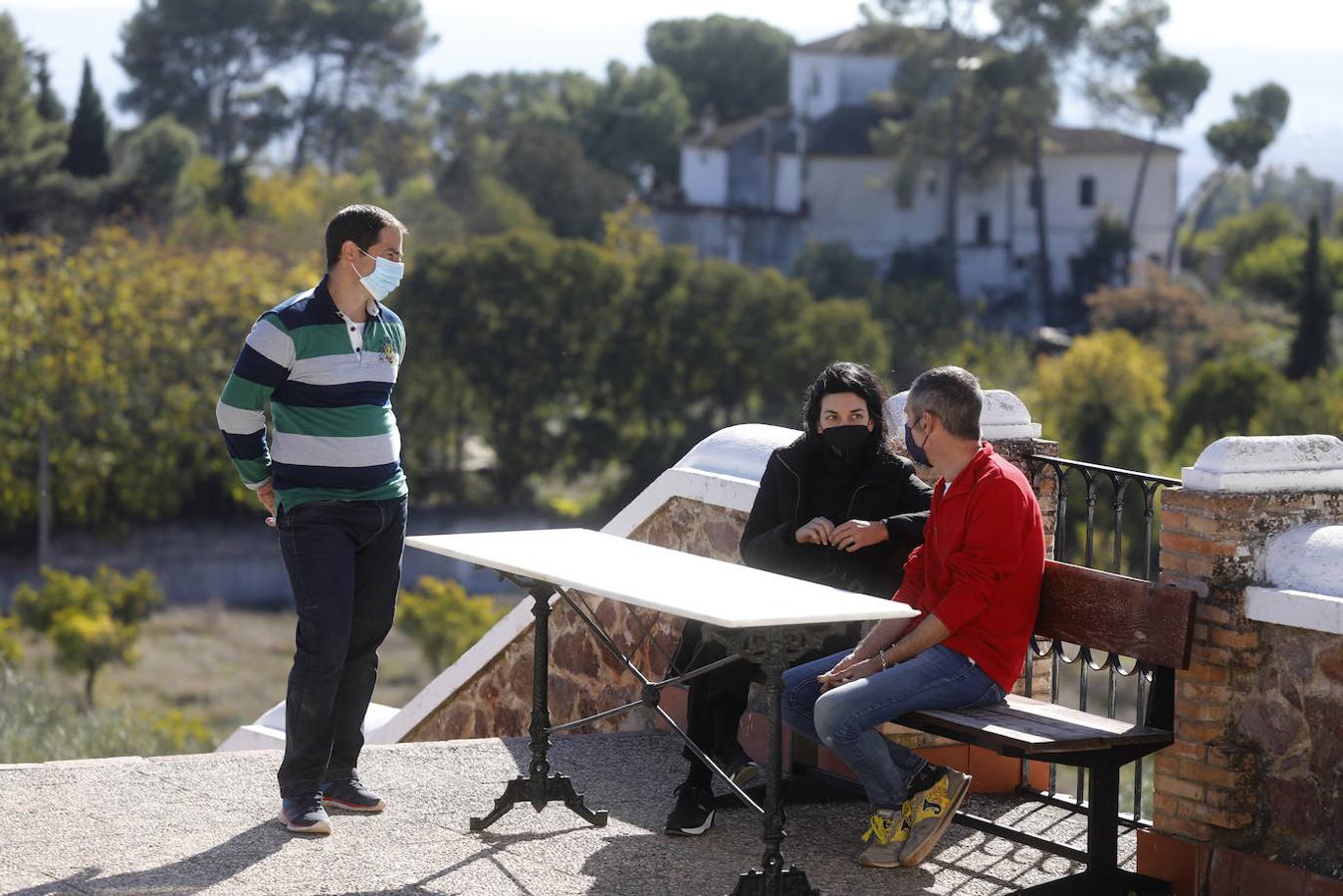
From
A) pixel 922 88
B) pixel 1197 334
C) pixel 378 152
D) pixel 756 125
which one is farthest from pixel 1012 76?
pixel 378 152

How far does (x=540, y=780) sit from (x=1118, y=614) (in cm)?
181

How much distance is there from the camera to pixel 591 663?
24.7ft

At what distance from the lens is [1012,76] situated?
67812 millimetres

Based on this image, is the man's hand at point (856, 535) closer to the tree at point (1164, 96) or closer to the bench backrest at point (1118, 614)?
the bench backrest at point (1118, 614)

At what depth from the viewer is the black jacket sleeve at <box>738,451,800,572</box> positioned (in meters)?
5.61

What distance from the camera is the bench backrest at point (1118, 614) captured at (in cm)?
484

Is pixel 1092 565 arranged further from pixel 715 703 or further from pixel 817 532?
pixel 715 703

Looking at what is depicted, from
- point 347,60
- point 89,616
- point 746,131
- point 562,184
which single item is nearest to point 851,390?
point 89,616

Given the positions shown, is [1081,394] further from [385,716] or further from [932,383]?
[932,383]

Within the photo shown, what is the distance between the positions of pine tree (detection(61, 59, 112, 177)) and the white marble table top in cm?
5485

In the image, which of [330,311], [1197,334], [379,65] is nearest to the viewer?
[330,311]

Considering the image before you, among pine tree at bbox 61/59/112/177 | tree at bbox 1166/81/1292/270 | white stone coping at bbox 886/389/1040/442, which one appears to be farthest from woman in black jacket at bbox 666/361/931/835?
tree at bbox 1166/81/1292/270

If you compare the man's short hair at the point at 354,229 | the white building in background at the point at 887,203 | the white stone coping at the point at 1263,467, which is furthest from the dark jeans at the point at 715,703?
the white building in background at the point at 887,203

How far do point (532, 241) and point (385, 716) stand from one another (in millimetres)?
42097
